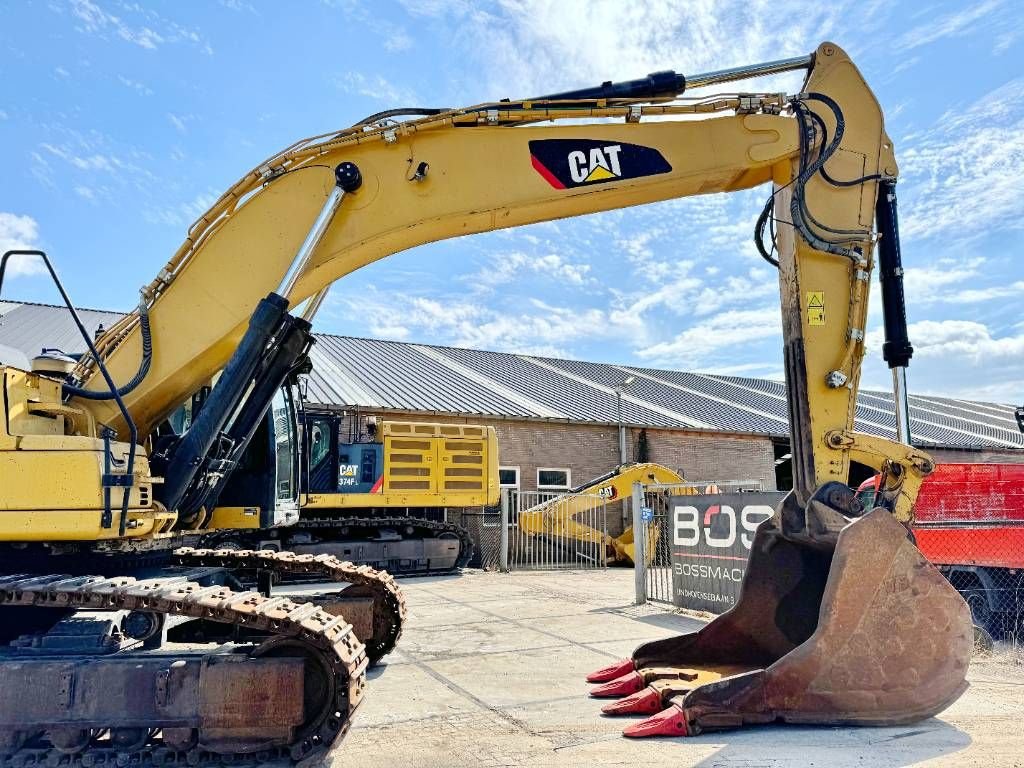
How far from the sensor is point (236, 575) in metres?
7.27

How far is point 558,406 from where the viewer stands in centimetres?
2252

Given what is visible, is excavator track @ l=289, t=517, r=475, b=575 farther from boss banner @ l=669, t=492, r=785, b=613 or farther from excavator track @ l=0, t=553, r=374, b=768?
excavator track @ l=0, t=553, r=374, b=768

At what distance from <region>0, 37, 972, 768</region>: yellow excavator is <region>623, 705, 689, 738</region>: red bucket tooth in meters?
0.02

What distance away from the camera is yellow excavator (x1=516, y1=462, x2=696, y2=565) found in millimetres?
16531

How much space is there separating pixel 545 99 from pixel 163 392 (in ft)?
10.8

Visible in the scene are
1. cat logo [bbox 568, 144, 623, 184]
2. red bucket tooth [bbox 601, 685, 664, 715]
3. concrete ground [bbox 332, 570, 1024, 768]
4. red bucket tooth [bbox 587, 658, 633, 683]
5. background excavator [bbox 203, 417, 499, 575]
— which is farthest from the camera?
background excavator [bbox 203, 417, 499, 575]

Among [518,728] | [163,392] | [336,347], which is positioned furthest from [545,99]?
[336,347]

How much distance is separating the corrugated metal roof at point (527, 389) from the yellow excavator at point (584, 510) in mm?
4081

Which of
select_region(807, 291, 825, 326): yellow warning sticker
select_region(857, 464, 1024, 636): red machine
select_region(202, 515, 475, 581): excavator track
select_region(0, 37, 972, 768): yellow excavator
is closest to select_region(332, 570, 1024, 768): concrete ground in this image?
select_region(0, 37, 972, 768): yellow excavator

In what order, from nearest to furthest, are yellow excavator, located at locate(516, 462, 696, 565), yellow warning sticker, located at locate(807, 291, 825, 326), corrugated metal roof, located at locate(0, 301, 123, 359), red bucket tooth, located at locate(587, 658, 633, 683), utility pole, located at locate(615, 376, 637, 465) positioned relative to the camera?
yellow warning sticker, located at locate(807, 291, 825, 326), red bucket tooth, located at locate(587, 658, 633, 683), yellow excavator, located at locate(516, 462, 696, 565), corrugated metal roof, located at locate(0, 301, 123, 359), utility pole, located at locate(615, 376, 637, 465)

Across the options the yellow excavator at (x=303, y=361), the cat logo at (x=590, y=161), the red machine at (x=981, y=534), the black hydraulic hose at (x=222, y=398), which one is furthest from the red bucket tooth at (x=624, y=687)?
the red machine at (x=981, y=534)

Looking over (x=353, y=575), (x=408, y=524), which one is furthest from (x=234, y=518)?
(x=408, y=524)

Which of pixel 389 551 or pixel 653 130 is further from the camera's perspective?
pixel 389 551

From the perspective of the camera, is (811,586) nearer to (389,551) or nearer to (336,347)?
(389,551)
